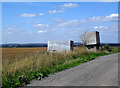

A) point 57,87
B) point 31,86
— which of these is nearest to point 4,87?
point 31,86

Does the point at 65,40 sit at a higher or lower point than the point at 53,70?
higher

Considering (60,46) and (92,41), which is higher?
(92,41)

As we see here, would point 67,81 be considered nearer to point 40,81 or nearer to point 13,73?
point 40,81

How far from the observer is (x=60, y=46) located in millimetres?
22094

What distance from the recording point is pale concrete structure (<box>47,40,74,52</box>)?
70.2 feet

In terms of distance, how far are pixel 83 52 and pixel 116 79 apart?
441 inches

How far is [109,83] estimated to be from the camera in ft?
23.6

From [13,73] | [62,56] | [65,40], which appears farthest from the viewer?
[65,40]

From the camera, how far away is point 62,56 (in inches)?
587

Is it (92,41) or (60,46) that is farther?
(92,41)

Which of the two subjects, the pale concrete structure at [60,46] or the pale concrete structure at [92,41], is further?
the pale concrete structure at [92,41]

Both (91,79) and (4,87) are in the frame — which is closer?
(4,87)

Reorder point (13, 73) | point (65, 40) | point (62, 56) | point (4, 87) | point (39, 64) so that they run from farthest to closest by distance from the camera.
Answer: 1. point (65, 40)
2. point (62, 56)
3. point (39, 64)
4. point (13, 73)
5. point (4, 87)

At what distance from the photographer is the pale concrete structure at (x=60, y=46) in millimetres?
21397
